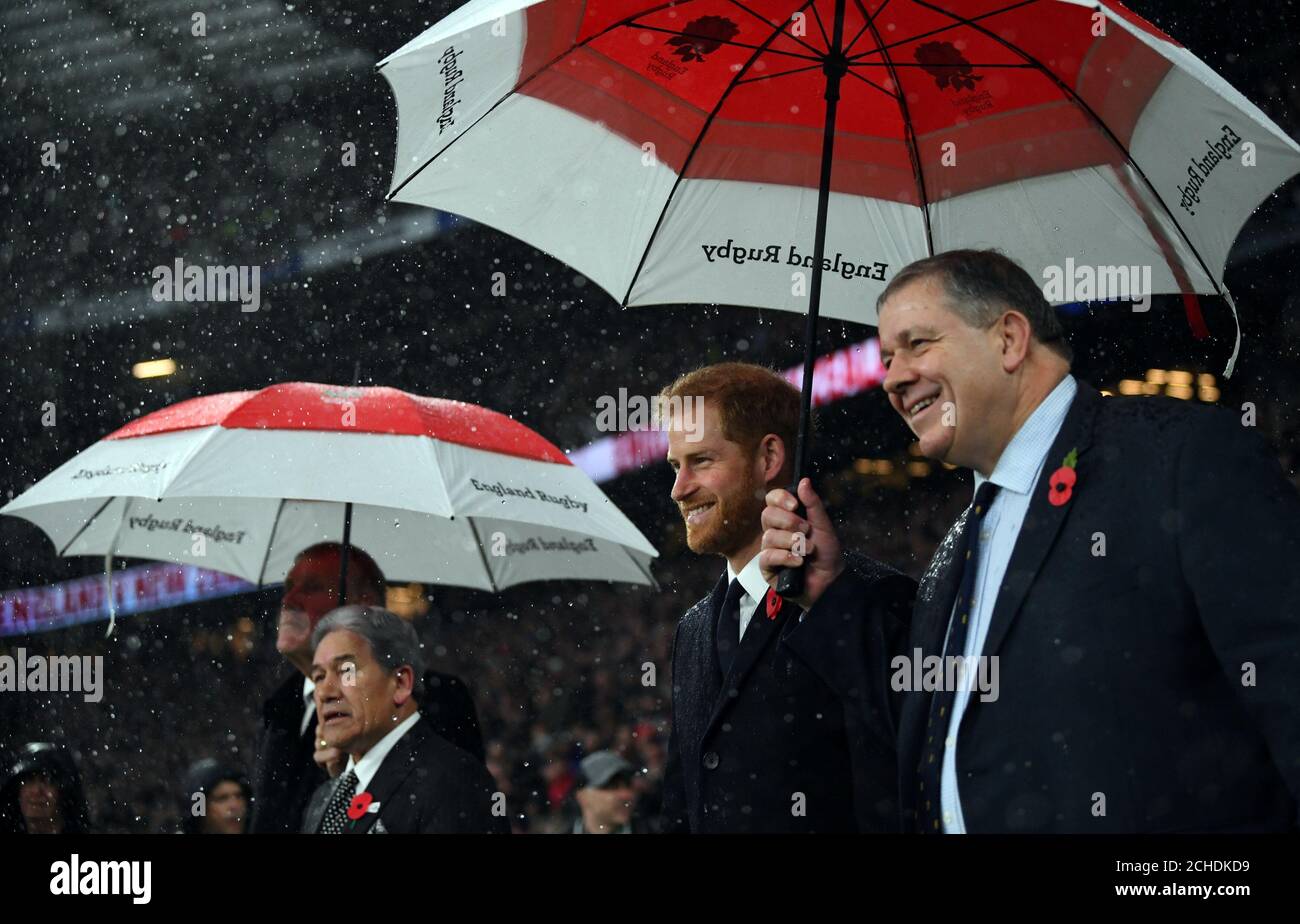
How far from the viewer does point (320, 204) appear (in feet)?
59.9

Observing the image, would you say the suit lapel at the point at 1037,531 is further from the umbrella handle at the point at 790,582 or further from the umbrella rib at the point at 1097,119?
the umbrella rib at the point at 1097,119

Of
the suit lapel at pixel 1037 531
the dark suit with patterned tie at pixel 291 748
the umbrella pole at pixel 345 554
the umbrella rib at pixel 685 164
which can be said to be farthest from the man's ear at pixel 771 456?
the umbrella pole at pixel 345 554

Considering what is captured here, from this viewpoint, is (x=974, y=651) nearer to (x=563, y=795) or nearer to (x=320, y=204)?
(x=563, y=795)

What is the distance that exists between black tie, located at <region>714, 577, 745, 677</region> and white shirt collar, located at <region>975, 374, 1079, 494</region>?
90 cm

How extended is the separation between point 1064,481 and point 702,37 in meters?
1.59

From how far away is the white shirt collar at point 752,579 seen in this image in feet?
11.6

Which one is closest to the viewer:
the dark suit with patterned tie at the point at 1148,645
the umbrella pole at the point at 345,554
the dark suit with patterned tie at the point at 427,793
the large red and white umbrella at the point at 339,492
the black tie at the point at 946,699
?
the dark suit with patterned tie at the point at 1148,645

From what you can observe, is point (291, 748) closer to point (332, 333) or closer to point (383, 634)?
point (383, 634)

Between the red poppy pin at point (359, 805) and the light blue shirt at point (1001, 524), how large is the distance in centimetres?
178

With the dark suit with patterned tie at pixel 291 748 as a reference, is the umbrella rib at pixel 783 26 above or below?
above

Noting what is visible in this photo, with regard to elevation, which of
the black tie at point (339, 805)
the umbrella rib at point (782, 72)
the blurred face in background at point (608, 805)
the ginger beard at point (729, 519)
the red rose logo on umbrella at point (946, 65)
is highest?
the umbrella rib at point (782, 72)

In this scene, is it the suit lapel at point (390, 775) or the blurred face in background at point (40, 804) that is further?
the blurred face in background at point (40, 804)

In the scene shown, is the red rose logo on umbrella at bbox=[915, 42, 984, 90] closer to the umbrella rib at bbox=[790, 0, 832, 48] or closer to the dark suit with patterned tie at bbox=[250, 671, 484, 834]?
the umbrella rib at bbox=[790, 0, 832, 48]
